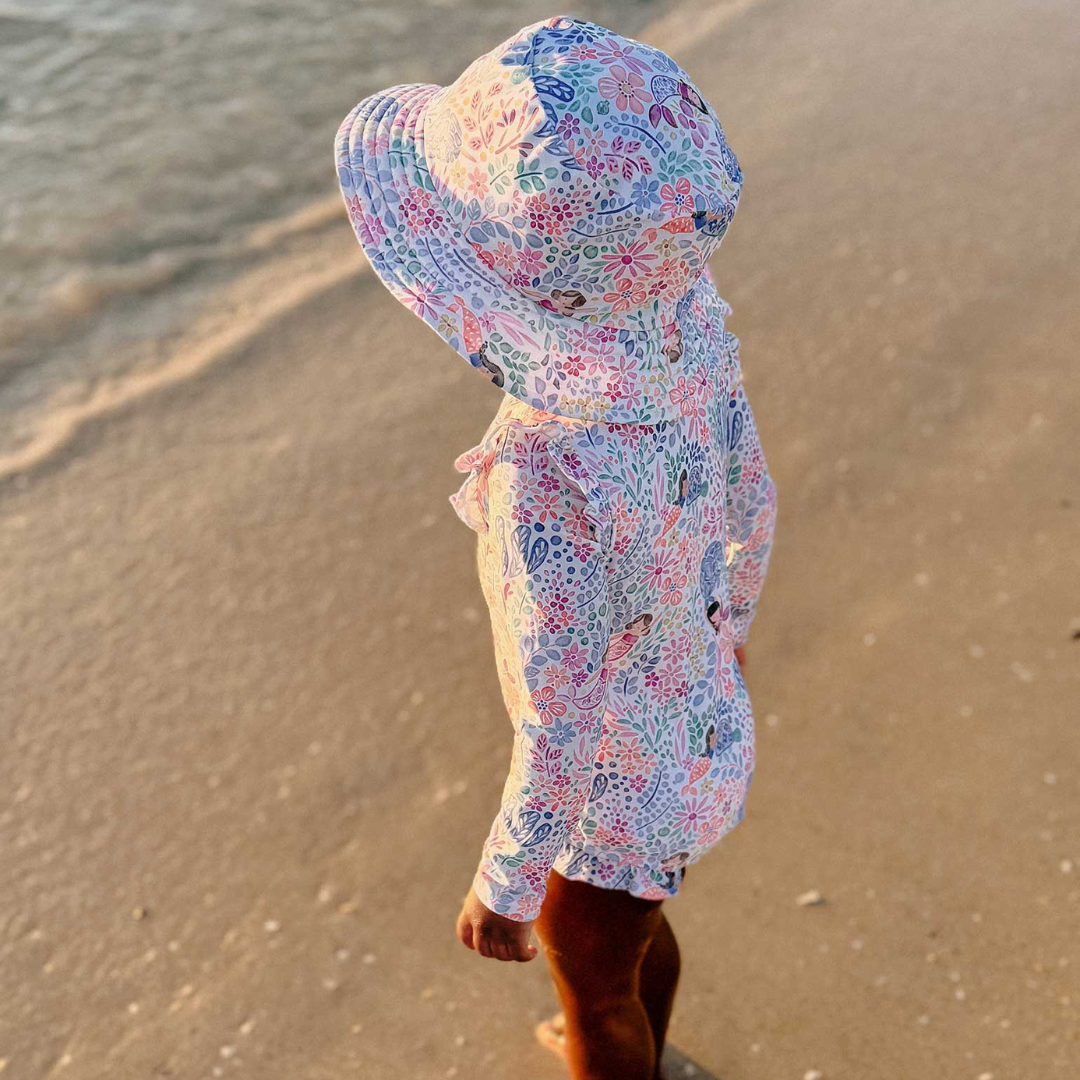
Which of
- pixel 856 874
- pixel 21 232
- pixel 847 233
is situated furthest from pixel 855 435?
pixel 21 232

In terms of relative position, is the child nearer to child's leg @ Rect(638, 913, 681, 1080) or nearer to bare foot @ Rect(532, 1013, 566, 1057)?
child's leg @ Rect(638, 913, 681, 1080)

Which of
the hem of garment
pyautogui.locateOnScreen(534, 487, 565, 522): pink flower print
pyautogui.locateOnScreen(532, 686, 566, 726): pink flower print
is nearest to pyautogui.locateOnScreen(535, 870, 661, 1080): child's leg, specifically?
the hem of garment

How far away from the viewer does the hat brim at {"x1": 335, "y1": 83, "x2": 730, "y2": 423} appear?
58.9 inches

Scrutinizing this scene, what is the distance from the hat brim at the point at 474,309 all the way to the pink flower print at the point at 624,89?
23cm

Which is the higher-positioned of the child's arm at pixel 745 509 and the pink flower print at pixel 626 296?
the pink flower print at pixel 626 296

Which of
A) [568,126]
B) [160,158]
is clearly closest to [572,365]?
[568,126]

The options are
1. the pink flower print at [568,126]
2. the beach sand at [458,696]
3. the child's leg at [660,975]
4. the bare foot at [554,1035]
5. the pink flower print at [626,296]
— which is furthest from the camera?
the beach sand at [458,696]

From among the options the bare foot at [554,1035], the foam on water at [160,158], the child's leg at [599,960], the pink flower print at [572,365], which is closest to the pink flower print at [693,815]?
the child's leg at [599,960]

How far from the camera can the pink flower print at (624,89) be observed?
1428 mm

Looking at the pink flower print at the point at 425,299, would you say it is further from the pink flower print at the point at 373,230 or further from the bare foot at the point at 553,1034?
the bare foot at the point at 553,1034

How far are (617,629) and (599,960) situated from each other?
0.57m

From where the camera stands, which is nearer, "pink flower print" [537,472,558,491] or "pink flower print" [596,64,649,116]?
"pink flower print" [596,64,649,116]

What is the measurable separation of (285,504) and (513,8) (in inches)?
188

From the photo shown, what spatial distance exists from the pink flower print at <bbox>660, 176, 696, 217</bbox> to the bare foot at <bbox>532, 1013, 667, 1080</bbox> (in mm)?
1720
